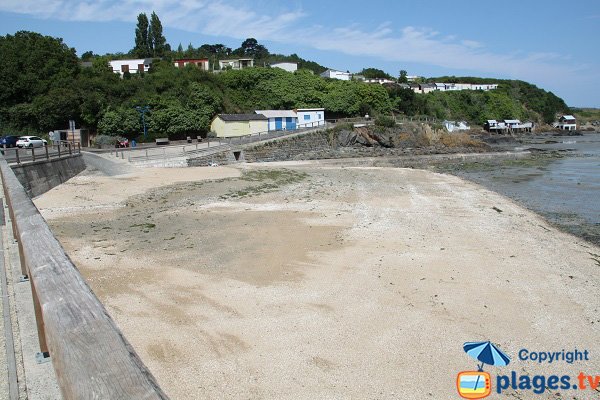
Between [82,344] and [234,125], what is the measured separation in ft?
172

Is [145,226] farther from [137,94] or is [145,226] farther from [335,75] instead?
[335,75]

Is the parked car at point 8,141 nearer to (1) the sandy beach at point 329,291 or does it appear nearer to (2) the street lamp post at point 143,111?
(2) the street lamp post at point 143,111

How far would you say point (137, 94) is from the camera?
52000mm

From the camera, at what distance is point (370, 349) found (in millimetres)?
7309

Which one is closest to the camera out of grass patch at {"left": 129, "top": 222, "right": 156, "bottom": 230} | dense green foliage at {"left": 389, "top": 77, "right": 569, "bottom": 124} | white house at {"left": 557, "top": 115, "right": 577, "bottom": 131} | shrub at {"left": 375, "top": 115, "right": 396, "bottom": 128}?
grass patch at {"left": 129, "top": 222, "right": 156, "bottom": 230}

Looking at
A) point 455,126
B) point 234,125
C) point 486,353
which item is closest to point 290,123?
point 234,125

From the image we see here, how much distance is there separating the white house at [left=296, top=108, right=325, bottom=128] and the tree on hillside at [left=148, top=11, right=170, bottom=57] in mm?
41126

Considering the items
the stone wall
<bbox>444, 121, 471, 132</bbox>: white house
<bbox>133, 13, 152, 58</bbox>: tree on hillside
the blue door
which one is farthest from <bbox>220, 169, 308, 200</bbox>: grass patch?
<bbox>133, 13, 152, 58</bbox>: tree on hillside

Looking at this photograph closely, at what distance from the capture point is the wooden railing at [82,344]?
148 cm

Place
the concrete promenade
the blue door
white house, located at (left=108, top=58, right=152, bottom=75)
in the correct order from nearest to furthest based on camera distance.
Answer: the concrete promenade → the blue door → white house, located at (left=108, top=58, right=152, bottom=75)

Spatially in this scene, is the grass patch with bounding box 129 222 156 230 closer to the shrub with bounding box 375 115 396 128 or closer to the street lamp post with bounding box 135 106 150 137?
the street lamp post with bounding box 135 106 150 137

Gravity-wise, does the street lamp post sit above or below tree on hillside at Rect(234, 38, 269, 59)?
below

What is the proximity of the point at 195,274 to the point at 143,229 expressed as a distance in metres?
5.52

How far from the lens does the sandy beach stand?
21.9ft
